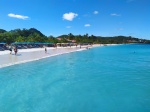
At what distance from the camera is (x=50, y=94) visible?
12.4 m

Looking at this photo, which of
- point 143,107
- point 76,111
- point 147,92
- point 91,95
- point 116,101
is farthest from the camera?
point 147,92

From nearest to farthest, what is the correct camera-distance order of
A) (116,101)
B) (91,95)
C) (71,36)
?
(116,101), (91,95), (71,36)

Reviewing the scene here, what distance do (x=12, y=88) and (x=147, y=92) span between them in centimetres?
813

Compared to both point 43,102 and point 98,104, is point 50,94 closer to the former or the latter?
point 43,102

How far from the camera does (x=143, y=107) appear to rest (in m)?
10.2

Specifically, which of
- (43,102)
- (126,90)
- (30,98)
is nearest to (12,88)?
(30,98)

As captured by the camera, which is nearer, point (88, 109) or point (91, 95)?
point (88, 109)

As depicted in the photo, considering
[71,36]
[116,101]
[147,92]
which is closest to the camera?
[116,101]

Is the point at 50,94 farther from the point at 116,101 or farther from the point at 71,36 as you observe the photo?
the point at 71,36

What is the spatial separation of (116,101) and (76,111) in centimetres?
270

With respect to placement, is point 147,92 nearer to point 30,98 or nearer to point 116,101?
point 116,101

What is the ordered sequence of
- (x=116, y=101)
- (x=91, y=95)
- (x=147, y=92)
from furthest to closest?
(x=147, y=92) → (x=91, y=95) → (x=116, y=101)

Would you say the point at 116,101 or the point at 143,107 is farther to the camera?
the point at 116,101

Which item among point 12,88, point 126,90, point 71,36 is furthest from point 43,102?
point 71,36
